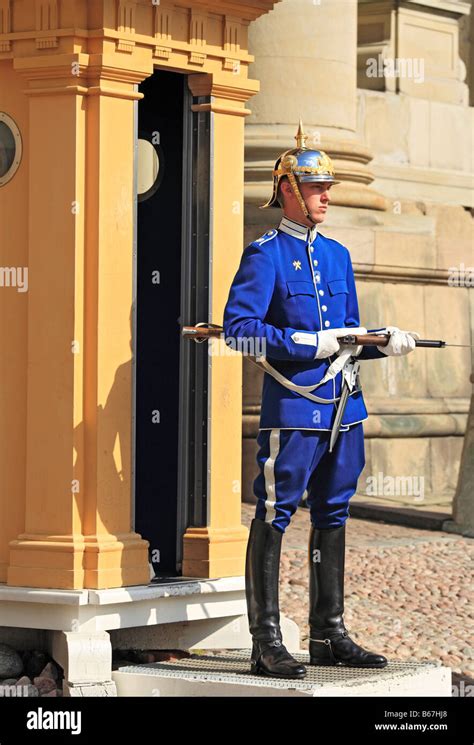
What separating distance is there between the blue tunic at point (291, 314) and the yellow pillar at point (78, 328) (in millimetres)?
674

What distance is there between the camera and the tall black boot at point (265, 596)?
6547 mm

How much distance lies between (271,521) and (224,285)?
1.30m

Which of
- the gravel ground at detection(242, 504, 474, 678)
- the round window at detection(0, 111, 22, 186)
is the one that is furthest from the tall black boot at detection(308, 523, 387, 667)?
the round window at detection(0, 111, 22, 186)

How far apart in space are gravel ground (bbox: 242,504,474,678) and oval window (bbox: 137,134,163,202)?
2161 mm

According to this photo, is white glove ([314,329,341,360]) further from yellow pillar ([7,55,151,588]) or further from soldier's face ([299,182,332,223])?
yellow pillar ([7,55,151,588])

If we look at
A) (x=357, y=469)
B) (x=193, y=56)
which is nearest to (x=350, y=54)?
(x=193, y=56)

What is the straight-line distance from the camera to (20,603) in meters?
7.08

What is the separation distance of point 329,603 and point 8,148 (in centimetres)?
214

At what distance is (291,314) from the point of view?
21.8ft
